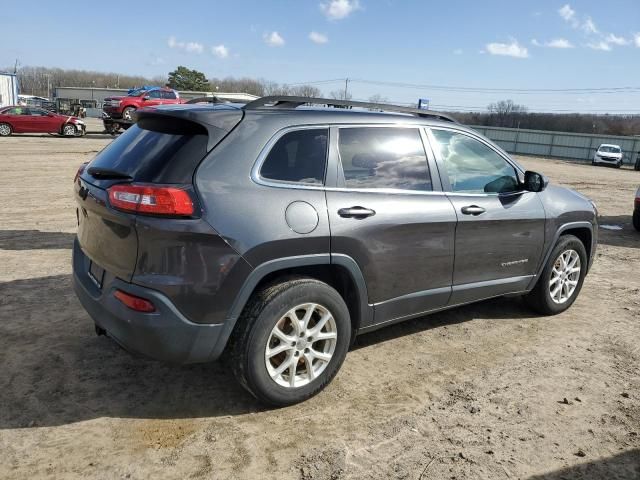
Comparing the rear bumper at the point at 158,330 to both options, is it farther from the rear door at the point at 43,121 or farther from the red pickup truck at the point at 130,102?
the rear door at the point at 43,121

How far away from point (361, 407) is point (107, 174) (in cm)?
211

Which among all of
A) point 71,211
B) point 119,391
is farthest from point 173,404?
point 71,211

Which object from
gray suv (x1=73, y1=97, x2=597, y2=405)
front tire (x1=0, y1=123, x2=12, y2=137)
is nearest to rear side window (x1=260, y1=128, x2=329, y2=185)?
gray suv (x1=73, y1=97, x2=597, y2=405)

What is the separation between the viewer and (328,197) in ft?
10.6

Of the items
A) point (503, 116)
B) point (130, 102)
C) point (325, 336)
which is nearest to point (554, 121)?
point (503, 116)

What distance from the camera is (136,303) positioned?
2.81 metres

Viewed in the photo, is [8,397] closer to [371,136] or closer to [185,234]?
[185,234]

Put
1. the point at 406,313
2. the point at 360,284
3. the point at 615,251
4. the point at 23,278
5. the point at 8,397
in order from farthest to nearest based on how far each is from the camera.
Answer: the point at 615,251
the point at 23,278
the point at 406,313
the point at 360,284
the point at 8,397

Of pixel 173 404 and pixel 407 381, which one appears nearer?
pixel 173 404

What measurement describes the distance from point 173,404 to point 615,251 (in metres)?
7.40

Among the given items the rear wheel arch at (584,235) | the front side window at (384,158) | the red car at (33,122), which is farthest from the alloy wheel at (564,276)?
the red car at (33,122)

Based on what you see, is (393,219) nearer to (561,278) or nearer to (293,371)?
(293,371)

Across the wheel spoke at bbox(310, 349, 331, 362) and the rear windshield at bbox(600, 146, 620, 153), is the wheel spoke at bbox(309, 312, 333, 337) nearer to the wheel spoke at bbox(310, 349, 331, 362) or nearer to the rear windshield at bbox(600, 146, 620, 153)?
the wheel spoke at bbox(310, 349, 331, 362)

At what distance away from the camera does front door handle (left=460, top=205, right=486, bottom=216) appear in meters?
3.96
